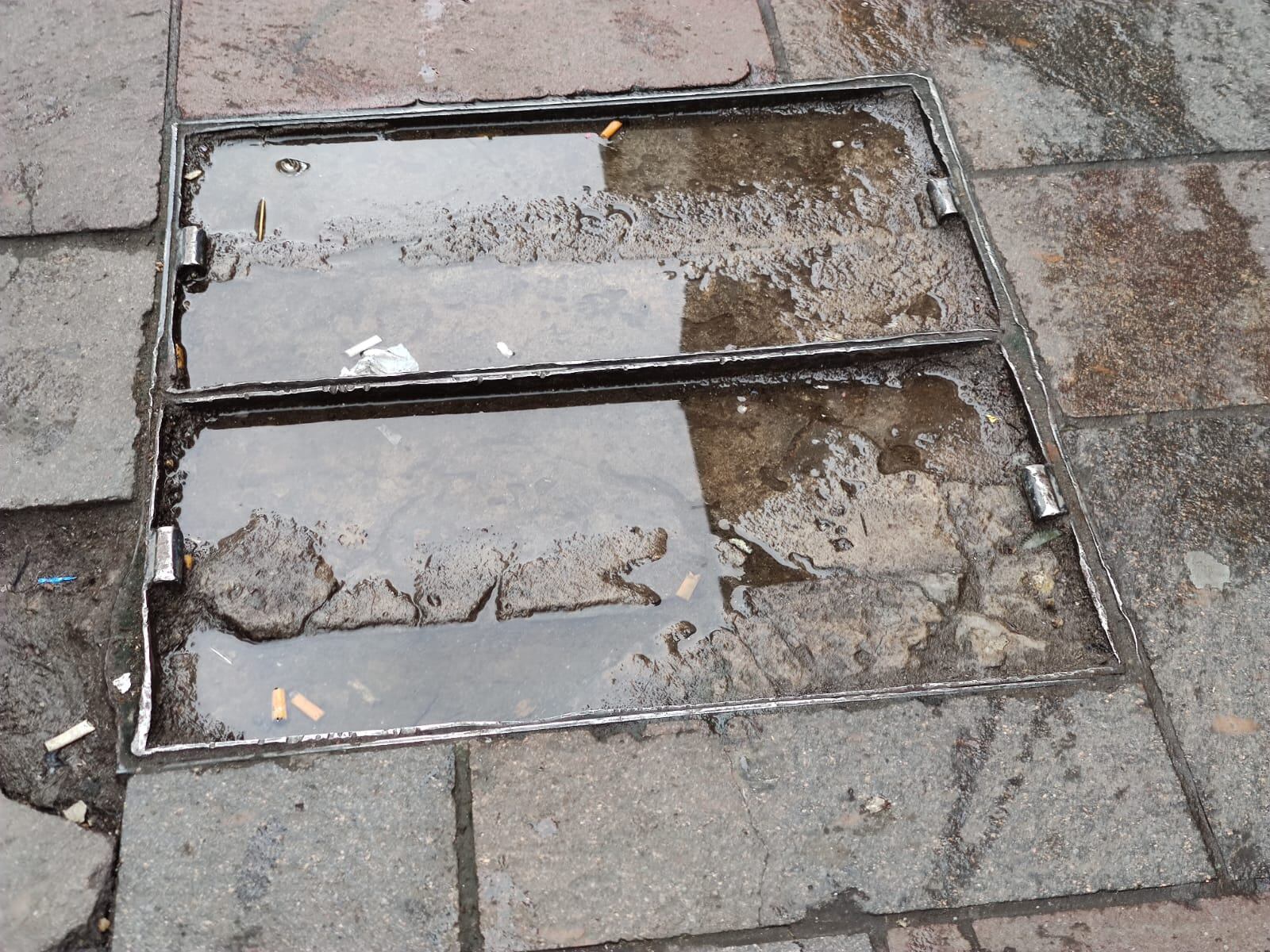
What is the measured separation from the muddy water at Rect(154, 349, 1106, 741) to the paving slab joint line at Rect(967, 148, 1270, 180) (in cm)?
77

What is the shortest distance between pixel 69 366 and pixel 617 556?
1.56m

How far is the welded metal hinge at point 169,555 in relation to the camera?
2.32 meters

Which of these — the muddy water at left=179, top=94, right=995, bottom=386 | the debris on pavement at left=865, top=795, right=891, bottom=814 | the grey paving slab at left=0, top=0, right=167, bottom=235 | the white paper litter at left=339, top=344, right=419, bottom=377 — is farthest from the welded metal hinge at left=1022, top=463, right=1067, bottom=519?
the grey paving slab at left=0, top=0, right=167, bottom=235

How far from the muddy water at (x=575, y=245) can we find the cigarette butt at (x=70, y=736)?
95 centimetres

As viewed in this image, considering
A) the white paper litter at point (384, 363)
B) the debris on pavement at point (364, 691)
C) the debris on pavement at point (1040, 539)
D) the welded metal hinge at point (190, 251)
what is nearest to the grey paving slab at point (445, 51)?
the welded metal hinge at point (190, 251)

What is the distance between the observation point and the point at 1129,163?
10.4 feet

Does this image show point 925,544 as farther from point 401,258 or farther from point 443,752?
point 401,258

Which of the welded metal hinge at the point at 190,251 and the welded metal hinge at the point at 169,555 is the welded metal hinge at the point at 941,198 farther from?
the welded metal hinge at the point at 169,555

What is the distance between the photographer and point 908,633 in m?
2.38

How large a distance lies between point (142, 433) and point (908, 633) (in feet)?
6.59

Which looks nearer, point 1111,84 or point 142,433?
point 142,433

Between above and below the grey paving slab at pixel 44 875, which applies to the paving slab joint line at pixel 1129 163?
above

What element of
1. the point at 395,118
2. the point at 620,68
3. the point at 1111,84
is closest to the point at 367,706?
the point at 395,118

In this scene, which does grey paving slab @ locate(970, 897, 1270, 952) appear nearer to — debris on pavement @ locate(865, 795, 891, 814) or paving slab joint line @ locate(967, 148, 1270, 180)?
debris on pavement @ locate(865, 795, 891, 814)
